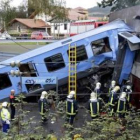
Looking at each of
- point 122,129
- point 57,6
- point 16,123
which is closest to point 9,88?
point 16,123

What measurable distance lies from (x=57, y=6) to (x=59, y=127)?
135 ft

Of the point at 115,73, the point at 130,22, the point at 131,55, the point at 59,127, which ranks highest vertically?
the point at 130,22

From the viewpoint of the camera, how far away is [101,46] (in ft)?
45.7

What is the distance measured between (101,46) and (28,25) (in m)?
47.0

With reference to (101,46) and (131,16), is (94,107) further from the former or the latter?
→ (131,16)

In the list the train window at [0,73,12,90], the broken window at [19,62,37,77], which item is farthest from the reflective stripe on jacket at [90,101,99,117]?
the train window at [0,73,12,90]

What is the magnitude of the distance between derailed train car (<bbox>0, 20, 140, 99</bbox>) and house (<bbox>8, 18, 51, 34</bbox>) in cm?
4558

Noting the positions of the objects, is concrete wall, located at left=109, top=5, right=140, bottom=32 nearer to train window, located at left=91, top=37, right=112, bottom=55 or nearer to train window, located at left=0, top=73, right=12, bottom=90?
train window, located at left=91, top=37, right=112, bottom=55

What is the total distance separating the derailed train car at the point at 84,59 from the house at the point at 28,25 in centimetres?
4558

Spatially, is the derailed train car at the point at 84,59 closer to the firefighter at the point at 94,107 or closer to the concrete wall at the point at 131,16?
the concrete wall at the point at 131,16

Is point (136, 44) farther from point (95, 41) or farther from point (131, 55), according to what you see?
point (95, 41)

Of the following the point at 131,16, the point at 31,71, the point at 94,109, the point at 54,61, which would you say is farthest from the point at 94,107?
the point at 131,16

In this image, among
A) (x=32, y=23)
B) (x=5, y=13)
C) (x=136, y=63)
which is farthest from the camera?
(x=32, y=23)

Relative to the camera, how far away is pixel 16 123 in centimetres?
592
